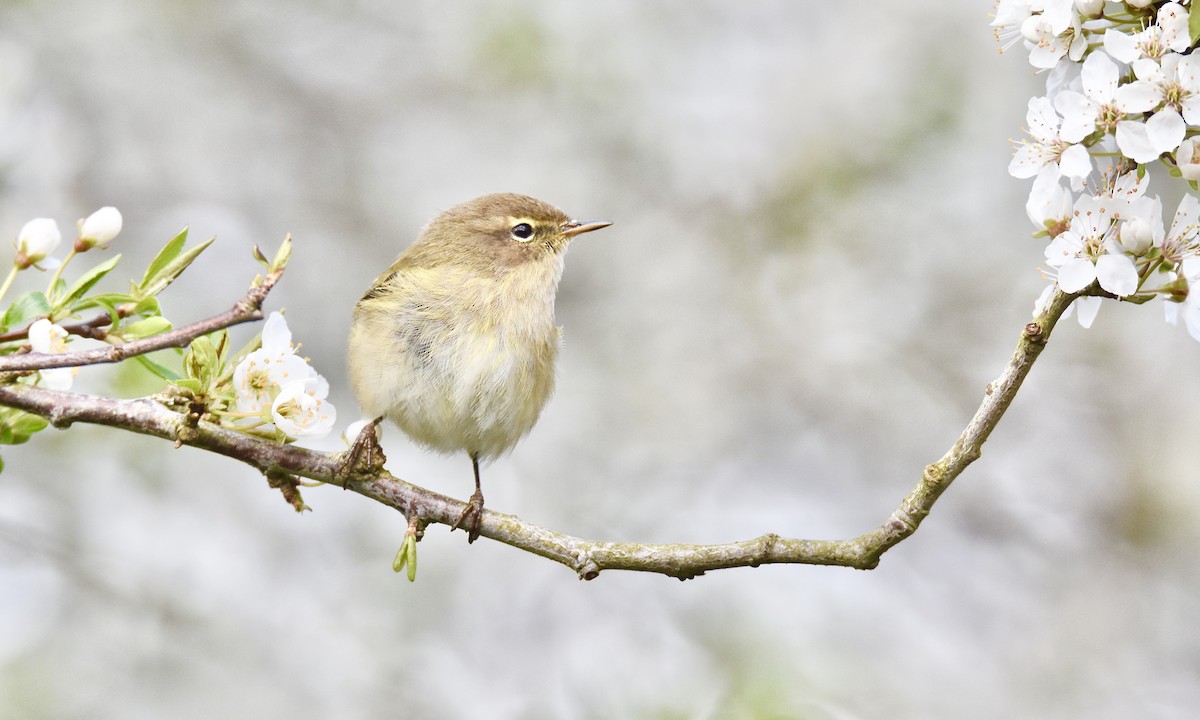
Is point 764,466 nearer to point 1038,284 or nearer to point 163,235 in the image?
point 1038,284

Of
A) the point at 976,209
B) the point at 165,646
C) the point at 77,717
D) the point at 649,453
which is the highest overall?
the point at 976,209

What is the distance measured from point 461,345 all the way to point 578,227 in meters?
0.95

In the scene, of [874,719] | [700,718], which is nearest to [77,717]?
[700,718]

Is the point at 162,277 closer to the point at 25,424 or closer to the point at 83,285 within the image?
the point at 83,285

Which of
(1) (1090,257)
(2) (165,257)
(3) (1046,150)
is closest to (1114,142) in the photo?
(3) (1046,150)

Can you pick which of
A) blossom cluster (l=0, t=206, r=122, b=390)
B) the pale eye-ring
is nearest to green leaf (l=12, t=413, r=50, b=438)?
blossom cluster (l=0, t=206, r=122, b=390)

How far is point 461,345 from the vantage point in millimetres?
3922

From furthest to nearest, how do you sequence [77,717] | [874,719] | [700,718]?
[77,717] → [874,719] → [700,718]

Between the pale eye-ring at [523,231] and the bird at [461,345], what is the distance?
0.07 metres

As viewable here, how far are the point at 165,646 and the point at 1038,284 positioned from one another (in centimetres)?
530

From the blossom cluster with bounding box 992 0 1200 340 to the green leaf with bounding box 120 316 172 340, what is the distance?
5.55 ft

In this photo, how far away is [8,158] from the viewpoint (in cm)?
536

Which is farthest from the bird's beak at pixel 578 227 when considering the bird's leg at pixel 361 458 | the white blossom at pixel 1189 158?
the white blossom at pixel 1189 158

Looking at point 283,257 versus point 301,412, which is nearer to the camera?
point 283,257
